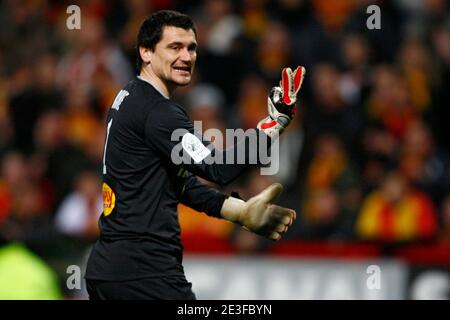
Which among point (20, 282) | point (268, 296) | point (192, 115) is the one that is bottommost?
point (268, 296)

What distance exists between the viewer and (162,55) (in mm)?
5078

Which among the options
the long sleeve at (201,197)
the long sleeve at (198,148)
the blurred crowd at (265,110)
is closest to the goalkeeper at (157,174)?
the long sleeve at (198,148)

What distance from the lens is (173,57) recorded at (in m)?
5.07

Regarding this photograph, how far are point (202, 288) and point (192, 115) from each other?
246cm

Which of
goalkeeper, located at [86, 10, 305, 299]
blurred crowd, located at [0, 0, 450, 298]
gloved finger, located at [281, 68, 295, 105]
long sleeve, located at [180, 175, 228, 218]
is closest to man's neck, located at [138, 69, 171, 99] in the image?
goalkeeper, located at [86, 10, 305, 299]

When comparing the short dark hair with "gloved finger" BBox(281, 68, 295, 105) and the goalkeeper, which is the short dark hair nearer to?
the goalkeeper

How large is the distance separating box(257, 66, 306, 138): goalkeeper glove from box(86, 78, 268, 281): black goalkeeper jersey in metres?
0.10

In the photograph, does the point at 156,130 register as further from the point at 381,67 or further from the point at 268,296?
the point at 381,67

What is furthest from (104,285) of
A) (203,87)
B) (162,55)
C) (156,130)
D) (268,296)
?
(203,87)

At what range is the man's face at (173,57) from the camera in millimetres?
5074

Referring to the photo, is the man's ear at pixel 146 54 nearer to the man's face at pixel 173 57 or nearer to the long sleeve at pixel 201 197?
the man's face at pixel 173 57

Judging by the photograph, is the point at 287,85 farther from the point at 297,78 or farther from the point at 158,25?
the point at 158,25

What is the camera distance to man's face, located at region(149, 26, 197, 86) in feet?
16.6

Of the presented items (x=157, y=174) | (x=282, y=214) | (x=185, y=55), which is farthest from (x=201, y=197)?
(x=185, y=55)
